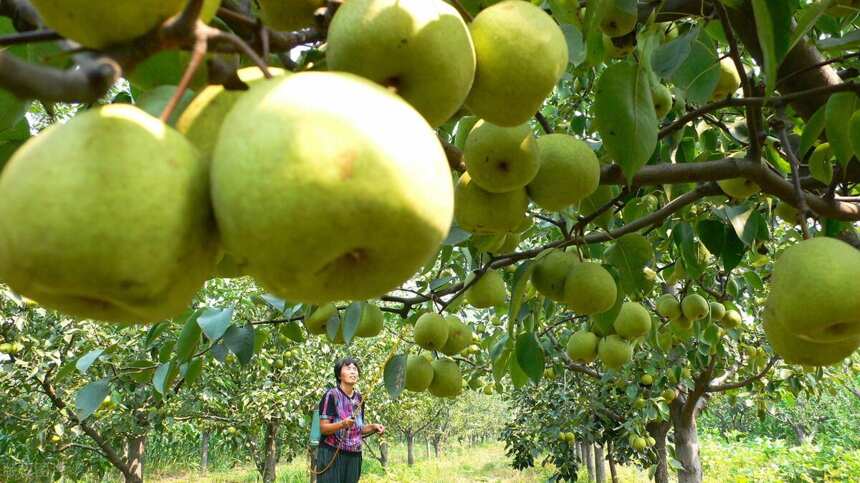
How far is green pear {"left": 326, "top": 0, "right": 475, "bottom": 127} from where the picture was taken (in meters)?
0.94

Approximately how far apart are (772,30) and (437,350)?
2.71m

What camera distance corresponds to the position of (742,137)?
316 centimetres


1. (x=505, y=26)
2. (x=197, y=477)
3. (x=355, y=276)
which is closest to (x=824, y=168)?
(x=505, y=26)

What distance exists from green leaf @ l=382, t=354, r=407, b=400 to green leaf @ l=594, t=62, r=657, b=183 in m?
2.20

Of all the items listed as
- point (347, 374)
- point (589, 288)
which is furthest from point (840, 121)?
point (347, 374)

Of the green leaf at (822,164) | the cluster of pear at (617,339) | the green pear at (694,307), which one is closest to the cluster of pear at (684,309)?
the green pear at (694,307)

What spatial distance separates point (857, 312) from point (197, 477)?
27614 mm

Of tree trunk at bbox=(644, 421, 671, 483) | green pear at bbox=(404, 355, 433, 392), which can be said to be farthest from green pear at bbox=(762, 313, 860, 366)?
tree trunk at bbox=(644, 421, 671, 483)

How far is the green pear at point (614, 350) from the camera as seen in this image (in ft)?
13.8

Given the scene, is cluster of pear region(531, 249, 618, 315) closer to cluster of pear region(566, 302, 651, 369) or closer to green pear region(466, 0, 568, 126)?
cluster of pear region(566, 302, 651, 369)

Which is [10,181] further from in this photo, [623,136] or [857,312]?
[857,312]

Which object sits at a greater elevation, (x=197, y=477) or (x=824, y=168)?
(x=824, y=168)

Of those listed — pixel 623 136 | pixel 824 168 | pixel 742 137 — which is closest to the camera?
pixel 623 136

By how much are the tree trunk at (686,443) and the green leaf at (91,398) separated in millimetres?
7167
